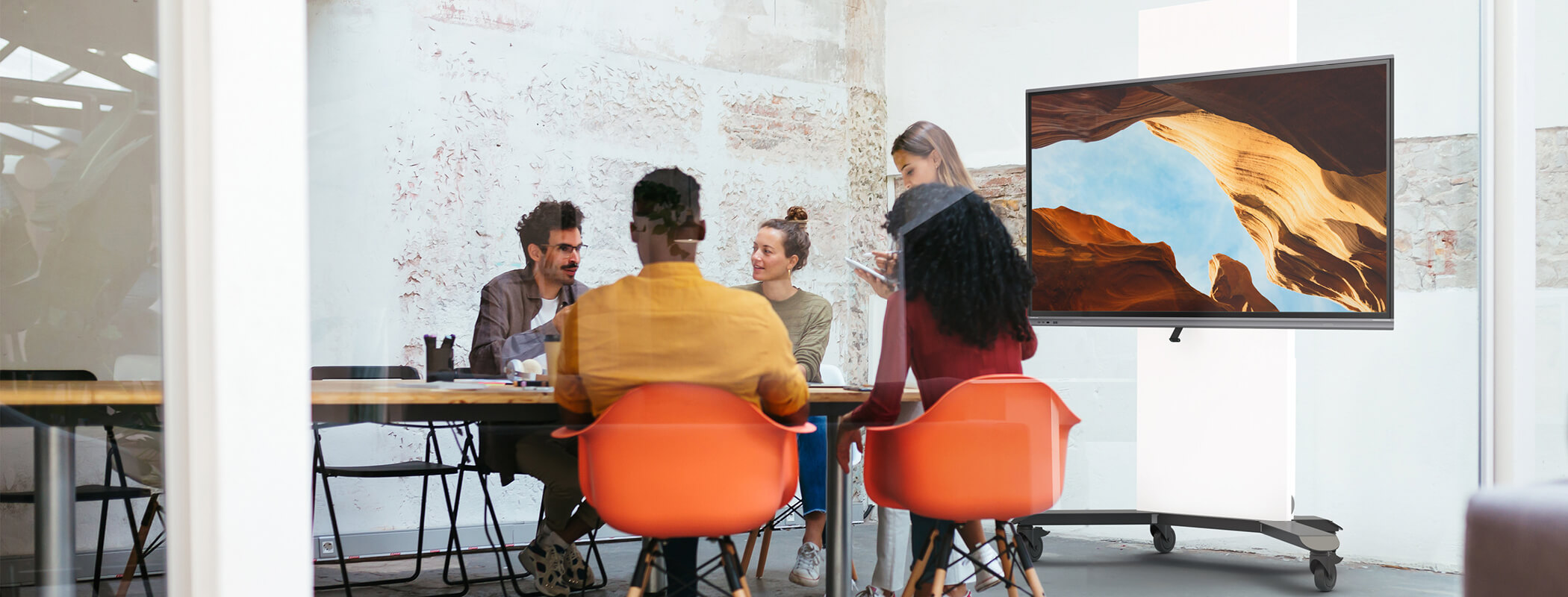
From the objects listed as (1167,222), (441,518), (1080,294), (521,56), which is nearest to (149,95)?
(521,56)

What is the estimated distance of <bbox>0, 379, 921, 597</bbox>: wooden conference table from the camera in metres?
2.02

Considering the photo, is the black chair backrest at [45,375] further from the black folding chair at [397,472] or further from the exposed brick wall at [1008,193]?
the exposed brick wall at [1008,193]

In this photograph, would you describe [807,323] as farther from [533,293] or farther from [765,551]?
[533,293]

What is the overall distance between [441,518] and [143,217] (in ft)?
3.75

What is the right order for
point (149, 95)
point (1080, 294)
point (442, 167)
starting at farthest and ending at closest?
point (1080, 294) → point (442, 167) → point (149, 95)

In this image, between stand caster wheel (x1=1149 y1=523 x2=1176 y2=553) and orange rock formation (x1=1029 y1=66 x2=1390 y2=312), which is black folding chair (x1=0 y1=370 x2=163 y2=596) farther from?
stand caster wheel (x1=1149 y1=523 x2=1176 y2=553)

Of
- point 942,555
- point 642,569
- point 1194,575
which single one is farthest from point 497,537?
point 1194,575

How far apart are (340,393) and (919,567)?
1510mm

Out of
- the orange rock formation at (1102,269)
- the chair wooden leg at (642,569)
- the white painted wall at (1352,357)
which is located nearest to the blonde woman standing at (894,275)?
the white painted wall at (1352,357)

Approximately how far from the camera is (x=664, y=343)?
218 cm

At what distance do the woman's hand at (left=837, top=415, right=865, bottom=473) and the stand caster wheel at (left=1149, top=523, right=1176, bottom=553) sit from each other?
1.34 meters

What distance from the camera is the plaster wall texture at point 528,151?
225cm

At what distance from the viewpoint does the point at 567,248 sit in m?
2.43

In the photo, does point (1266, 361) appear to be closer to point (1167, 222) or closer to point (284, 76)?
point (1167, 222)
